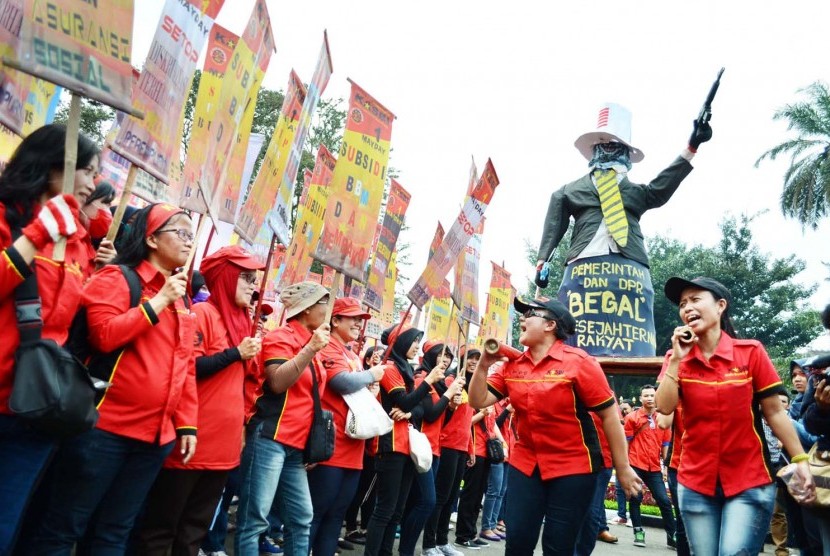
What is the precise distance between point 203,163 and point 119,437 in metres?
1.83

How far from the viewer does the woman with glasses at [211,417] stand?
3.63m

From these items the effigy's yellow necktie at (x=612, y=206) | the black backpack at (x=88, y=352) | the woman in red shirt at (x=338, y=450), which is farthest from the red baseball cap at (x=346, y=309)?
the effigy's yellow necktie at (x=612, y=206)

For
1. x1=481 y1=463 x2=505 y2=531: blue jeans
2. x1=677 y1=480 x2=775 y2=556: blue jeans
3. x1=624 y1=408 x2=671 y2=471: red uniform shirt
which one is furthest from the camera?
x1=624 y1=408 x2=671 y2=471: red uniform shirt

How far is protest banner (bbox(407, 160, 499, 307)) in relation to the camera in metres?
6.30

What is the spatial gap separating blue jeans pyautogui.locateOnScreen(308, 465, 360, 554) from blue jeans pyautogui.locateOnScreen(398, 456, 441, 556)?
1.37 m

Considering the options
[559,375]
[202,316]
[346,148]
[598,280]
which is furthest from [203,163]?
[598,280]

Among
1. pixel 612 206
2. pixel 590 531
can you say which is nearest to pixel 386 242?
pixel 612 206

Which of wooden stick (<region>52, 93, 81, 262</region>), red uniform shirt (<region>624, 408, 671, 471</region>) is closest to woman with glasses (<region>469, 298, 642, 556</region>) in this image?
wooden stick (<region>52, 93, 81, 262</region>)

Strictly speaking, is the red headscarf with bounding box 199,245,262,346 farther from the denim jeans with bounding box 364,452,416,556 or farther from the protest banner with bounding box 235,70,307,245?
the denim jeans with bounding box 364,452,416,556

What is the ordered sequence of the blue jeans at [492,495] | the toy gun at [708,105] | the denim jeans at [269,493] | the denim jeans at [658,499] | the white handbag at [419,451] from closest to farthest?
the denim jeans at [269,493], the white handbag at [419,451], the toy gun at [708,105], the blue jeans at [492,495], the denim jeans at [658,499]

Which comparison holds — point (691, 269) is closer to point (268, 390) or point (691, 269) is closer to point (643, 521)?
point (643, 521)

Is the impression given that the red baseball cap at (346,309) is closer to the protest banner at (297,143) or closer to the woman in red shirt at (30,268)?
the protest banner at (297,143)

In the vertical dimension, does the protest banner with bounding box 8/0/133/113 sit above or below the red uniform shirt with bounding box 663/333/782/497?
above

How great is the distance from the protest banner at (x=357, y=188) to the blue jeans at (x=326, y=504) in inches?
53.6
